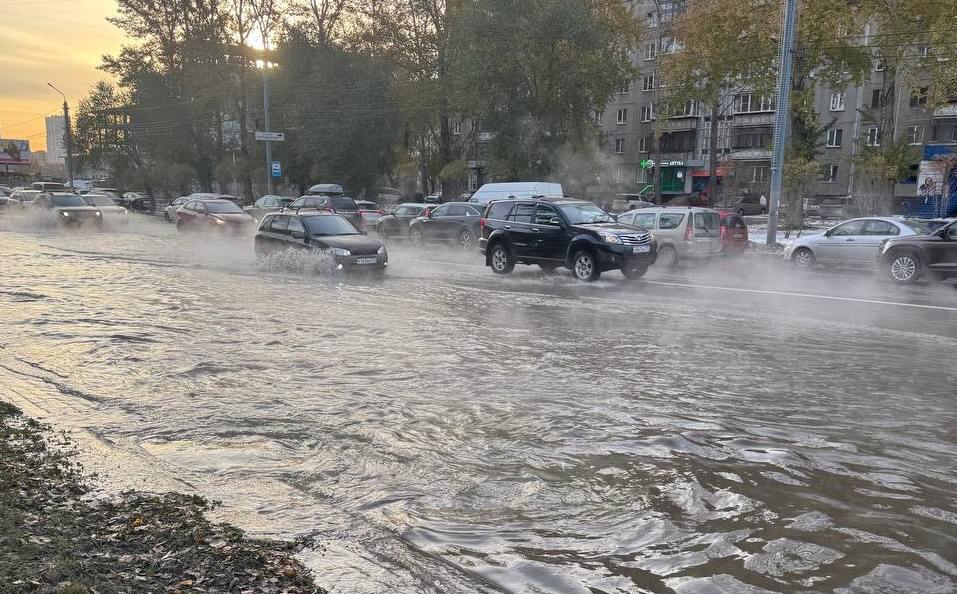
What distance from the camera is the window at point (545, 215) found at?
51.8 ft

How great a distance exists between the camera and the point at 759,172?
59594 mm

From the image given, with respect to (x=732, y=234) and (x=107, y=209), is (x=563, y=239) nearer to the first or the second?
(x=732, y=234)

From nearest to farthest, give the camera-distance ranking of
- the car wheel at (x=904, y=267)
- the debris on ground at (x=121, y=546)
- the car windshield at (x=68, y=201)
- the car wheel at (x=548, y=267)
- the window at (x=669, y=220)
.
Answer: the debris on ground at (x=121, y=546)
the car wheel at (x=904, y=267)
the car wheel at (x=548, y=267)
the window at (x=669, y=220)
the car windshield at (x=68, y=201)

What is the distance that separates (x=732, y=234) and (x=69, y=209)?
26.8m

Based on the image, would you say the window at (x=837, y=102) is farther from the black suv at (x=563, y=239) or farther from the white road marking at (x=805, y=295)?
the white road marking at (x=805, y=295)

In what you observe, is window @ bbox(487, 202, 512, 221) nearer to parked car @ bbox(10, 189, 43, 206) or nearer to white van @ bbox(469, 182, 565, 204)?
white van @ bbox(469, 182, 565, 204)

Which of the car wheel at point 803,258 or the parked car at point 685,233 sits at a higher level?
the parked car at point 685,233

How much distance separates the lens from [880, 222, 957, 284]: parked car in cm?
1473

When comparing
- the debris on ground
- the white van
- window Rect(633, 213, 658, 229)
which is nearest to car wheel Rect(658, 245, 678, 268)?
window Rect(633, 213, 658, 229)

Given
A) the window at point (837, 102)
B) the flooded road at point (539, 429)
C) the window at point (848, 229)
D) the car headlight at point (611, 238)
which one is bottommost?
the flooded road at point (539, 429)

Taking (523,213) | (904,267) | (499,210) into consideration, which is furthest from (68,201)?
(904,267)

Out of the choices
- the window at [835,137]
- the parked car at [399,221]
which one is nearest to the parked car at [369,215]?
the parked car at [399,221]

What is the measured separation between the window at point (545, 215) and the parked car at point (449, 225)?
22.3 feet

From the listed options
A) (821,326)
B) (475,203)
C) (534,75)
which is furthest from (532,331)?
(534,75)
